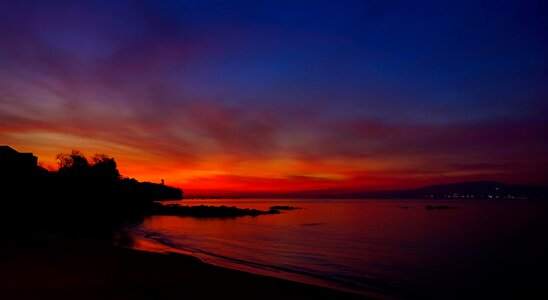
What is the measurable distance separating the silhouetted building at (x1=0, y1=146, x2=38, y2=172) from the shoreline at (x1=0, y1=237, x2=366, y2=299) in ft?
135

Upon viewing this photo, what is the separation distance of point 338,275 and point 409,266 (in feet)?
23.0

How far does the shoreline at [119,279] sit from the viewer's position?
1187 cm

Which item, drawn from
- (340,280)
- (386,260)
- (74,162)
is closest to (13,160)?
(74,162)

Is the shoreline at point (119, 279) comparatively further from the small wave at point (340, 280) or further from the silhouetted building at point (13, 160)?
the silhouetted building at point (13, 160)

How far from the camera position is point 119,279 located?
14047mm

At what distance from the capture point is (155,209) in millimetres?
102000

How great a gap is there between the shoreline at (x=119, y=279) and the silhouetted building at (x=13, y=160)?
41.1 metres

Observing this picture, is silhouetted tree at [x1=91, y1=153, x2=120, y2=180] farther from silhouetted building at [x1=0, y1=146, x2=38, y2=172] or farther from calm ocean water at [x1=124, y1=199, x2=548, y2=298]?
calm ocean water at [x1=124, y1=199, x2=548, y2=298]

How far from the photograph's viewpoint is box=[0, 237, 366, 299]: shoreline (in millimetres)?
11867

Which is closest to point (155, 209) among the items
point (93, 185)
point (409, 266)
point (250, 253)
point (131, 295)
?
point (93, 185)

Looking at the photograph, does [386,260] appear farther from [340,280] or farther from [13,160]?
[13,160]

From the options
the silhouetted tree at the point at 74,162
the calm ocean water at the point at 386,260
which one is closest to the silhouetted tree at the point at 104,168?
A: the silhouetted tree at the point at 74,162

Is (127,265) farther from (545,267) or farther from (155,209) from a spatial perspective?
(155,209)

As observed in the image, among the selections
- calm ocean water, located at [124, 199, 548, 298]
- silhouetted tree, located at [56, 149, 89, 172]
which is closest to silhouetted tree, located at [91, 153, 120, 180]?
silhouetted tree, located at [56, 149, 89, 172]
